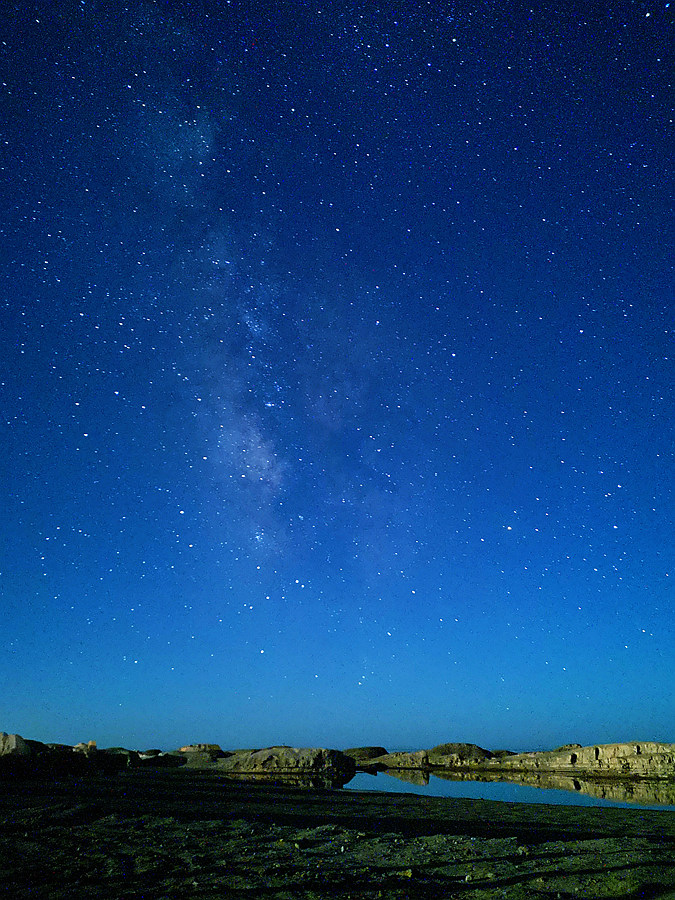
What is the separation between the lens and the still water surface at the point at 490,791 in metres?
18.3

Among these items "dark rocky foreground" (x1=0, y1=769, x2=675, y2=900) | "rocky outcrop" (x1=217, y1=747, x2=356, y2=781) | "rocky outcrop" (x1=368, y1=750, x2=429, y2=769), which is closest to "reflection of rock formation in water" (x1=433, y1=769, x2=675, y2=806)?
"rocky outcrop" (x1=368, y1=750, x2=429, y2=769)

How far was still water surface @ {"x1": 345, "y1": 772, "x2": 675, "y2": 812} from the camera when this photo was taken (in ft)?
60.2

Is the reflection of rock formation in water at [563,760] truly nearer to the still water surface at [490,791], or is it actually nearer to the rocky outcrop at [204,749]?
the still water surface at [490,791]

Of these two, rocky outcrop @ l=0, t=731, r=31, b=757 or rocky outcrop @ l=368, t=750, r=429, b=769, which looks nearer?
rocky outcrop @ l=0, t=731, r=31, b=757

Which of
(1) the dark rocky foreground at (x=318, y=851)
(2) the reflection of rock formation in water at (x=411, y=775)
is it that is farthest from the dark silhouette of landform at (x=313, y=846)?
(2) the reflection of rock formation in water at (x=411, y=775)

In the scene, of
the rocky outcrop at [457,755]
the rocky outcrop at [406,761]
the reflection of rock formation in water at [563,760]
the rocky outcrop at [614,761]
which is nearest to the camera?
the rocky outcrop at [614,761]

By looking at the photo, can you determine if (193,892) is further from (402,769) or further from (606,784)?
(402,769)

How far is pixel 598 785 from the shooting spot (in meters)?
24.1

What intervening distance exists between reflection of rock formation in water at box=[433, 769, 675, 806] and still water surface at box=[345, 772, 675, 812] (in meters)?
0.71

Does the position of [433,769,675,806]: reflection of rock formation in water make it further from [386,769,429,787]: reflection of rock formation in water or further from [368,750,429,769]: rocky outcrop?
[368,750,429,769]: rocky outcrop

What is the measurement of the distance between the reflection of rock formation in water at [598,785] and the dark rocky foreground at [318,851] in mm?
6875

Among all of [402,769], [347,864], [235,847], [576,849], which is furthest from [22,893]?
[402,769]

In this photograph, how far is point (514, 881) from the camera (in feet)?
21.6

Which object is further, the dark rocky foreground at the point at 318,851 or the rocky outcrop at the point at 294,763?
the rocky outcrop at the point at 294,763
